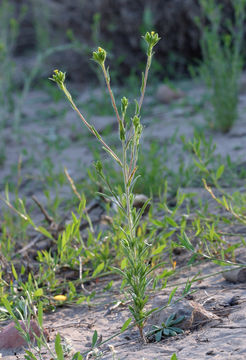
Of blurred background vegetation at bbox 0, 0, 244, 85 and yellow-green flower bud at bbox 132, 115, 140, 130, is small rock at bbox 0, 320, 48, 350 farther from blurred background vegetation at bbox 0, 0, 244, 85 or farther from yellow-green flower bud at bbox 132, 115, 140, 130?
blurred background vegetation at bbox 0, 0, 244, 85

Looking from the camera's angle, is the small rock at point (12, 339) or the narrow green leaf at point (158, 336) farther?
the small rock at point (12, 339)

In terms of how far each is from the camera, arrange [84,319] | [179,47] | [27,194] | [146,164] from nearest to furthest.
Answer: [84,319], [146,164], [27,194], [179,47]

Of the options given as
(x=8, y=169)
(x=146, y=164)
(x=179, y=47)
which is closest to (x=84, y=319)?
(x=146, y=164)

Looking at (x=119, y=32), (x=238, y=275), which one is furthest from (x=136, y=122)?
(x=119, y=32)

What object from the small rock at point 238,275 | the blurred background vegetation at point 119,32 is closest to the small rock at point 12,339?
the small rock at point 238,275

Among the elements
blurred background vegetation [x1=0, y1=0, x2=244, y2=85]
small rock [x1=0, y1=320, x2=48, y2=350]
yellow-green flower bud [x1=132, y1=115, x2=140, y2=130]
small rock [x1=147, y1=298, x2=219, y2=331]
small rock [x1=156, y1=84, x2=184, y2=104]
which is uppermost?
blurred background vegetation [x1=0, y1=0, x2=244, y2=85]

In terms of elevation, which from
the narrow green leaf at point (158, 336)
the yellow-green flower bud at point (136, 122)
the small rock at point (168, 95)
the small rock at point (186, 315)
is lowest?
the narrow green leaf at point (158, 336)

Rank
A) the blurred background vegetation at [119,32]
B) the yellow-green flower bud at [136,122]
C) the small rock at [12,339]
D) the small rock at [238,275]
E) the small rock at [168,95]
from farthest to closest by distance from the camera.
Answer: the blurred background vegetation at [119,32] < the small rock at [168,95] < the small rock at [238,275] < the small rock at [12,339] < the yellow-green flower bud at [136,122]

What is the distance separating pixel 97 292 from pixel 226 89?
223 cm

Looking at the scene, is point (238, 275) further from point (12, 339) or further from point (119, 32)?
point (119, 32)

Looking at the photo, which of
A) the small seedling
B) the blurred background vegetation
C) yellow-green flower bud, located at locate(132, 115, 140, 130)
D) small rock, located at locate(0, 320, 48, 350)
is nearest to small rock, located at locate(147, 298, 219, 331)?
the small seedling

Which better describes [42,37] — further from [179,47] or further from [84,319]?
[84,319]

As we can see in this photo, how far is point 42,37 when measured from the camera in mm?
5852

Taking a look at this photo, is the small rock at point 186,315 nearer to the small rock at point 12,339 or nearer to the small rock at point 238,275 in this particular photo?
the small rock at point 238,275
